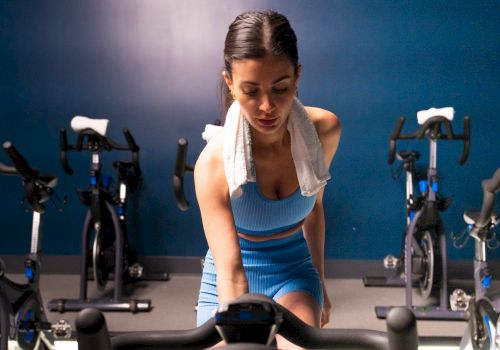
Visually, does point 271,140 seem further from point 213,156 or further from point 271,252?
point 271,252

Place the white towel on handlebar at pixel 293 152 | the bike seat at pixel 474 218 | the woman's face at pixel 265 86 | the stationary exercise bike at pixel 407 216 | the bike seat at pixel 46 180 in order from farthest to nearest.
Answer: the stationary exercise bike at pixel 407 216 → the bike seat at pixel 46 180 → the bike seat at pixel 474 218 → the white towel on handlebar at pixel 293 152 → the woman's face at pixel 265 86

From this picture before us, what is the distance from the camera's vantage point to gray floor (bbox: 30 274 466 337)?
3.73 meters

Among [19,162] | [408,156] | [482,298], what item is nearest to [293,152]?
[482,298]

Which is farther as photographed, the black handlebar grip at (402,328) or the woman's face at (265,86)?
the woman's face at (265,86)

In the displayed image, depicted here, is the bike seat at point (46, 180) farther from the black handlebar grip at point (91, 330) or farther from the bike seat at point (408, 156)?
the black handlebar grip at point (91, 330)

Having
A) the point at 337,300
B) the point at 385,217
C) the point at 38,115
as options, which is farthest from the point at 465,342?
the point at 38,115

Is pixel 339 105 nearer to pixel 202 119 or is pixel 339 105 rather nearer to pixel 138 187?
pixel 202 119

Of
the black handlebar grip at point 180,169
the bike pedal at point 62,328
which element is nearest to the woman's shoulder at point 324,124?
the bike pedal at point 62,328

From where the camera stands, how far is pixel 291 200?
1.58 metres

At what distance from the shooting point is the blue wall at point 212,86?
14.5 feet

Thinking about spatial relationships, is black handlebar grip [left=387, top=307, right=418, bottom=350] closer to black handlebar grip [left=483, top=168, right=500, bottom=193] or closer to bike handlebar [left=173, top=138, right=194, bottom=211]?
black handlebar grip [left=483, top=168, right=500, bottom=193]

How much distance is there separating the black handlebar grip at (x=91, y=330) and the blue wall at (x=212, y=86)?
3987 mm

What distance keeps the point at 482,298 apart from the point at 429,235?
1.19 m

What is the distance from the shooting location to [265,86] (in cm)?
134
